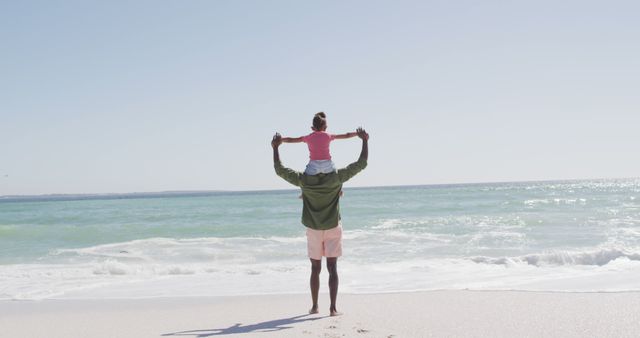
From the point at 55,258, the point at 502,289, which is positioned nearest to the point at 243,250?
the point at 55,258

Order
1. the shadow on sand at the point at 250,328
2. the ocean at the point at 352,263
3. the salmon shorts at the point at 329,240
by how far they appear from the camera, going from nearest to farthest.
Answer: the shadow on sand at the point at 250,328 → the salmon shorts at the point at 329,240 → the ocean at the point at 352,263

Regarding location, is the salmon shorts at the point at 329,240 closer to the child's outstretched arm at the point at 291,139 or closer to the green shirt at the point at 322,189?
the green shirt at the point at 322,189

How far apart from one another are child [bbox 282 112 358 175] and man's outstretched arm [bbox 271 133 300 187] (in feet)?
0.22

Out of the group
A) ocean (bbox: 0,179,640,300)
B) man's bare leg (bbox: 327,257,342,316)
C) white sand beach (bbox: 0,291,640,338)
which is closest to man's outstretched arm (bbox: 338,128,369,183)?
man's bare leg (bbox: 327,257,342,316)

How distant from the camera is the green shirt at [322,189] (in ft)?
15.8

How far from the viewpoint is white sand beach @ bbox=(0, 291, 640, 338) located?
14.0 feet

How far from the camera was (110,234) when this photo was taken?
19906 mm

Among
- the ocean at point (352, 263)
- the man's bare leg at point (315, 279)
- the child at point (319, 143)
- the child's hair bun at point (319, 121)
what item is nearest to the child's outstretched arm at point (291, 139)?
the child at point (319, 143)

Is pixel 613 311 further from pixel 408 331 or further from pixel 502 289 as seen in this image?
pixel 408 331

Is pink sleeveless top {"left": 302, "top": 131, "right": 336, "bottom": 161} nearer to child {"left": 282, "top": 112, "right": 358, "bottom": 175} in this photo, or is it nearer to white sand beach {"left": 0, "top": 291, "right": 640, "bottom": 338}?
child {"left": 282, "top": 112, "right": 358, "bottom": 175}

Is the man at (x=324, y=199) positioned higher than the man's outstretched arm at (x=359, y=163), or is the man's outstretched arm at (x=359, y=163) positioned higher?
the man's outstretched arm at (x=359, y=163)

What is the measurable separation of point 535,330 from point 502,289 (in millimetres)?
1721

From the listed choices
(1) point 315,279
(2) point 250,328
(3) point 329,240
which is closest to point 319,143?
(3) point 329,240

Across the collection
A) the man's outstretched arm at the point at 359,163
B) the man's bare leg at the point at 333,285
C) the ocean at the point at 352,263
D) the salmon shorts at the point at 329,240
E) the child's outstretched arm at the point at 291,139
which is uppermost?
the child's outstretched arm at the point at 291,139
